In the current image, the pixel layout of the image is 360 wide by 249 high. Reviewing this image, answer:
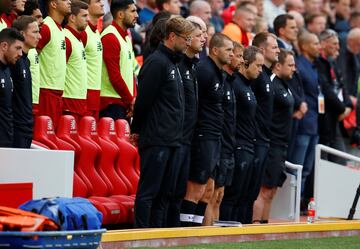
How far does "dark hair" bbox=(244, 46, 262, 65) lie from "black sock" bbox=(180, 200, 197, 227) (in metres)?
1.93

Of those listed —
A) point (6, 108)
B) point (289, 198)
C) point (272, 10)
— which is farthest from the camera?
point (272, 10)

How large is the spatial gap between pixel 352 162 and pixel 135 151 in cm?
426

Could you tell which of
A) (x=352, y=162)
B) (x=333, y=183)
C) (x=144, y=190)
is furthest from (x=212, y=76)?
(x=352, y=162)

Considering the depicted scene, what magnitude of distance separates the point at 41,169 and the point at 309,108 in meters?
6.61

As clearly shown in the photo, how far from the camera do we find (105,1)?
52.9ft

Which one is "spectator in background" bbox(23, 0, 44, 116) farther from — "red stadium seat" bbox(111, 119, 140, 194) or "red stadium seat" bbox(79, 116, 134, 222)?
"red stadium seat" bbox(111, 119, 140, 194)

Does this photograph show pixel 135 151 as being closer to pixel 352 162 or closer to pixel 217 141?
pixel 217 141

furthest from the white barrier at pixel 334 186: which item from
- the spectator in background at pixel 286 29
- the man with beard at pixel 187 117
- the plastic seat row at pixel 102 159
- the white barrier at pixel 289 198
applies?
the man with beard at pixel 187 117

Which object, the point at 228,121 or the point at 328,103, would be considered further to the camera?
the point at 328,103

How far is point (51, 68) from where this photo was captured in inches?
502

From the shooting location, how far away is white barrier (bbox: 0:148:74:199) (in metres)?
10.8

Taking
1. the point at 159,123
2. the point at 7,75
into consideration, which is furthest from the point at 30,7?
the point at 159,123

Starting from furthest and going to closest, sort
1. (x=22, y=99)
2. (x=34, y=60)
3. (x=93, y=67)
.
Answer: (x=93, y=67)
(x=34, y=60)
(x=22, y=99)

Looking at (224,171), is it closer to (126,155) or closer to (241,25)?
(126,155)
